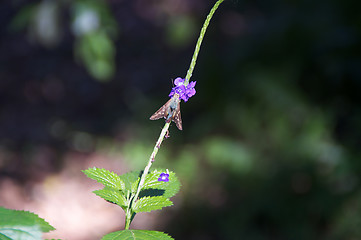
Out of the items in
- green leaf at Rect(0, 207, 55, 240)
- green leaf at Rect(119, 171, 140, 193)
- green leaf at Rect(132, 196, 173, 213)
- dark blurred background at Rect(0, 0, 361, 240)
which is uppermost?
dark blurred background at Rect(0, 0, 361, 240)

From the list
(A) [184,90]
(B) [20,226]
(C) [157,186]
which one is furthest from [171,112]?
(B) [20,226]

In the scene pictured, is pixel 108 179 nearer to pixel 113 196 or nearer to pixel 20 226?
pixel 113 196

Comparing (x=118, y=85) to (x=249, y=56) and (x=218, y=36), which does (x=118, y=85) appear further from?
(x=249, y=56)

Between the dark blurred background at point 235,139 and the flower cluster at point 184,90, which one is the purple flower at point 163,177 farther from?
the dark blurred background at point 235,139

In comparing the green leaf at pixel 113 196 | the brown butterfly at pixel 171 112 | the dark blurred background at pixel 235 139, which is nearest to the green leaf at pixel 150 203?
the green leaf at pixel 113 196

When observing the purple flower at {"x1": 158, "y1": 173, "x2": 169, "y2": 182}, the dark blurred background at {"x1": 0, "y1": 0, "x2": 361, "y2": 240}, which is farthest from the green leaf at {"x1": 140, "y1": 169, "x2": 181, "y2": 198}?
the dark blurred background at {"x1": 0, "y1": 0, "x2": 361, "y2": 240}

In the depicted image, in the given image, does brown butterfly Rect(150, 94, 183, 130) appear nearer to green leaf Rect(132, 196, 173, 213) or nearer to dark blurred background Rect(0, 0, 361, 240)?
green leaf Rect(132, 196, 173, 213)
